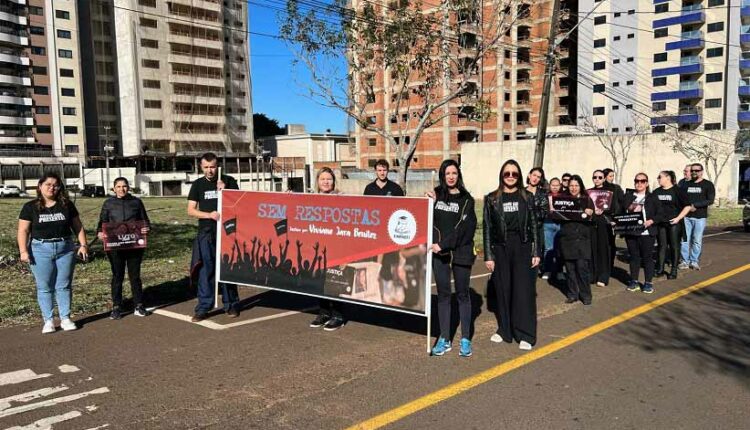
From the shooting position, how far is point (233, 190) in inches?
276

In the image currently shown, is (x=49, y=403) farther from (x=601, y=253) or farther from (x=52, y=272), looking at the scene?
(x=601, y=253)

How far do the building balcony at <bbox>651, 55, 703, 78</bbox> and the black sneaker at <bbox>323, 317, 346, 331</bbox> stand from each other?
Result: 234 feet

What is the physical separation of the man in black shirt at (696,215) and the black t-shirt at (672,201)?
0.88 meters

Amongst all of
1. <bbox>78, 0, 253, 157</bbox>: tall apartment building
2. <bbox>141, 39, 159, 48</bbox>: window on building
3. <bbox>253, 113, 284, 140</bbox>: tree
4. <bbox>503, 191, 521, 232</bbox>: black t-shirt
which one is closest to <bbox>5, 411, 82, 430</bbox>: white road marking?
<bbox>503, 191, 521, 232</bbox>: black t-shirt

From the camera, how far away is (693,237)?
34.3ft

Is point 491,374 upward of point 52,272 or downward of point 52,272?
downward

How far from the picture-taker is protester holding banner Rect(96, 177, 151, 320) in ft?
23.2

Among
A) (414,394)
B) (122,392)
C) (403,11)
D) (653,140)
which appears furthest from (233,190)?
(653,140)

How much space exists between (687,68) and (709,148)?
33.1 m

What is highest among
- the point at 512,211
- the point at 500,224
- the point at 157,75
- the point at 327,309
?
the point at 157,75

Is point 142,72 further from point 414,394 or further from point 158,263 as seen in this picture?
point 414,394

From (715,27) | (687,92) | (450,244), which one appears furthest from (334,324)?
(715,27)

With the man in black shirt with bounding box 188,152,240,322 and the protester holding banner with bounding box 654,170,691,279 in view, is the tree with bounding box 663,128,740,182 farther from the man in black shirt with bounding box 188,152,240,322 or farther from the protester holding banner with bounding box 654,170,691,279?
the man in black shirt with bounding box 188,152,240,322

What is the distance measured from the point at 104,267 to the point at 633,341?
931 centimetres
